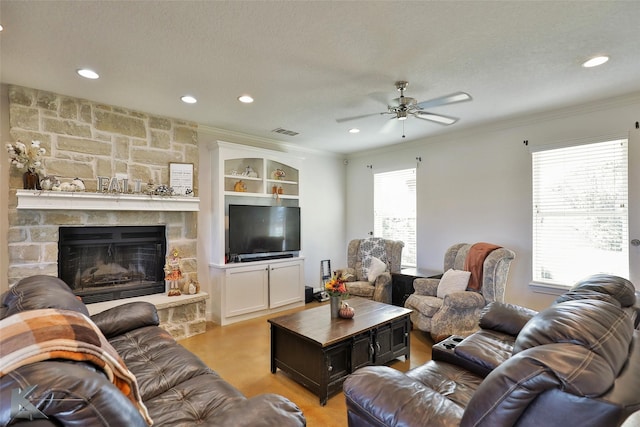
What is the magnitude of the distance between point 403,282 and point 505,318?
2.19m

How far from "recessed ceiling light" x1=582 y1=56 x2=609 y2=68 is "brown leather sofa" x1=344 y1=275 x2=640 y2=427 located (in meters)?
1.98

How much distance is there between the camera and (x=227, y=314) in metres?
4.07

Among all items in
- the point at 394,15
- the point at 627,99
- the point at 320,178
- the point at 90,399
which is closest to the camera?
the point at 90,399

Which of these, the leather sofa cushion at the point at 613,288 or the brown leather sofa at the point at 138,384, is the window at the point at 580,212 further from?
the brown leather sofa at the point at 138,384

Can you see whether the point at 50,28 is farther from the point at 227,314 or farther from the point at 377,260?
the point at 377,260

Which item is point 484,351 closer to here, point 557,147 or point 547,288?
point 547,288

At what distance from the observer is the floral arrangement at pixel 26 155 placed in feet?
9.27

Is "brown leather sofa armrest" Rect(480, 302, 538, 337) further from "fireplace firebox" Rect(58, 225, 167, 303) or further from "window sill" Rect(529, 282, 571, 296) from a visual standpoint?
"fireplace firebox" Rect(58, 225, 167, 303)

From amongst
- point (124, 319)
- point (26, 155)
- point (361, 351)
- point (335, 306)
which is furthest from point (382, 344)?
point (26, 155)

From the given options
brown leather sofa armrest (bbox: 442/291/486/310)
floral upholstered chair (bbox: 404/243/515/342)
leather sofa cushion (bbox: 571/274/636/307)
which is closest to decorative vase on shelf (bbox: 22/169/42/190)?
floral upholstered chair (bbox: 404/243/515/342)

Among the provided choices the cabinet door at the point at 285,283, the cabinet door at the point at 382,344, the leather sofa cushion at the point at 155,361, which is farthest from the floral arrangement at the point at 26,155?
the cabinet door at the point at 382,344

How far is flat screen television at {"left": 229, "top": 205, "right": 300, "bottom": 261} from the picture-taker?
4316 mm

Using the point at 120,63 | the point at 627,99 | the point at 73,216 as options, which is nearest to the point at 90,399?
the point at 120,63

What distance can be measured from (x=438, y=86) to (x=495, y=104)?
95 centimetres
